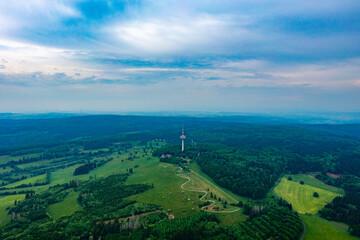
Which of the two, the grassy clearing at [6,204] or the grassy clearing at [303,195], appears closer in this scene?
the grassy clearing at [6,204]

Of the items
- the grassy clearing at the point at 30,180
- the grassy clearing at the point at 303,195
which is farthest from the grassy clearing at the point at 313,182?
the grassy clearing at the point at 30,180

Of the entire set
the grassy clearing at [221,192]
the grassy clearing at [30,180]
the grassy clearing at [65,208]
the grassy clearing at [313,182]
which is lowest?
the grassy clearing at [30,180]

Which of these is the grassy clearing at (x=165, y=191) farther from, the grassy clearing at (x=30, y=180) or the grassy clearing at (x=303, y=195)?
the grassy clearing at (x=30, y=180)

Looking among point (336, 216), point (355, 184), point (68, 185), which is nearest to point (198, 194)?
point (336, 216)

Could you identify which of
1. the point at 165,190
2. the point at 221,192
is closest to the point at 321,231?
the point at 221,192

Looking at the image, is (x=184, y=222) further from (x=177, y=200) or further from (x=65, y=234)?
(x=65, y=234)
